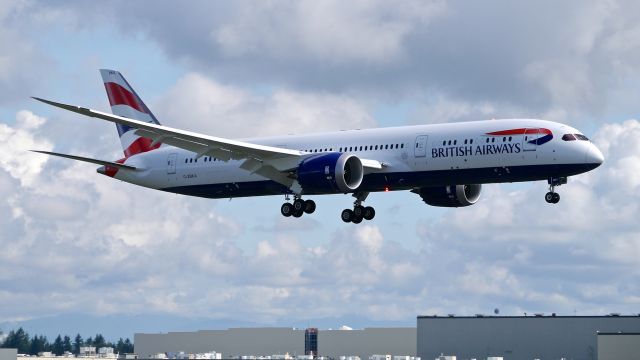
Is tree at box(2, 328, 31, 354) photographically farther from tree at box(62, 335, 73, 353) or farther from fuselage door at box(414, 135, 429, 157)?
fuselage door at box(414, 135, 429, 157)

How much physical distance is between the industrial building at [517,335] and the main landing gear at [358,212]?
1461 inches

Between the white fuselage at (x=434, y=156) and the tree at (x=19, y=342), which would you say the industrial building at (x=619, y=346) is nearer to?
the white fuselage at (x=434, y=156)

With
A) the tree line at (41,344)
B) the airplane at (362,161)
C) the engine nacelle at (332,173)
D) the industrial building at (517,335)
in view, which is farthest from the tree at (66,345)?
the engine nacelle at (332,173)

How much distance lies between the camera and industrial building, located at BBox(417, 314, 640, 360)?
112 meters

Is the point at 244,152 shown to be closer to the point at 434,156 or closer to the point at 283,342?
the point at 434,156

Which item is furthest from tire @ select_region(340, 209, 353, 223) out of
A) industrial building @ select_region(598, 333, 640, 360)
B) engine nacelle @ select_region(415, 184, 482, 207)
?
industrial building @ select_region(598, 333, 640, 360)

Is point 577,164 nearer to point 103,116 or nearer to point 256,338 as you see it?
point 103,116

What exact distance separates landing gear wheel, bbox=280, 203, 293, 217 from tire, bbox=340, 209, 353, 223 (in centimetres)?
394

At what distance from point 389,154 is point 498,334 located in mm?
47336

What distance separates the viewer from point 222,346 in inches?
5645

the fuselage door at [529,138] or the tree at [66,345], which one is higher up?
the fuselage door at [529,138]

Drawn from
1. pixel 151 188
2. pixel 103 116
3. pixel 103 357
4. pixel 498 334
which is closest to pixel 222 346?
pixel 103 357

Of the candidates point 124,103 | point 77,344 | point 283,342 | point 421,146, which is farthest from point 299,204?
point 77,344

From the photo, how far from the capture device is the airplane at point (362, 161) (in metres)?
67.5
